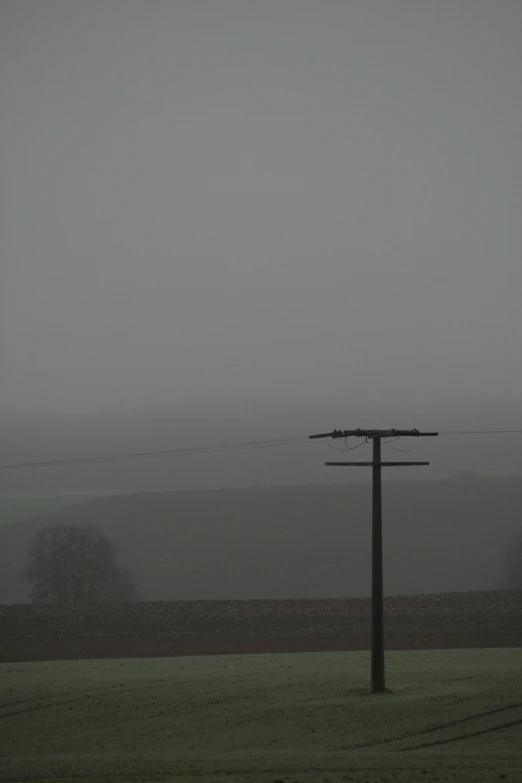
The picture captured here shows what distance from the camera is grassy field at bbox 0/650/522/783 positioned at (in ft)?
45.8

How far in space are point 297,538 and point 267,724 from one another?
104 metres

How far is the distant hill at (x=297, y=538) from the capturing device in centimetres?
9475

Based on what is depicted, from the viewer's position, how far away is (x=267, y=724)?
17234mm

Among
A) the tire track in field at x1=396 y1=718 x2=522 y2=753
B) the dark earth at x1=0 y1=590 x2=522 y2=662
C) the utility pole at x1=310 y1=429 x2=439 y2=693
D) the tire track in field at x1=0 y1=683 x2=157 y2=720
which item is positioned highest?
the utility pole at x1=310 y1=429 x2=439 y2=693

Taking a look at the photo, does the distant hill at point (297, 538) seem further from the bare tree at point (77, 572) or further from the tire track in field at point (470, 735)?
the tire track in field at point (470, 735)

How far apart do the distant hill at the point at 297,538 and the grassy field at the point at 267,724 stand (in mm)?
65079

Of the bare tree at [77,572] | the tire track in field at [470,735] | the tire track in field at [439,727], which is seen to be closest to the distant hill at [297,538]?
the bare tree at [77,572]

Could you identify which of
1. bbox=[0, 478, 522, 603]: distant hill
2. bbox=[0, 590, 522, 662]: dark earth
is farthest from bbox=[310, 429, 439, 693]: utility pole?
bbox=[0, 478, 522, 603]: distant hill

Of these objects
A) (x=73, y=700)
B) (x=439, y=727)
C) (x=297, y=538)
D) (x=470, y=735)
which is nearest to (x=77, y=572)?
(x=73, y=700)

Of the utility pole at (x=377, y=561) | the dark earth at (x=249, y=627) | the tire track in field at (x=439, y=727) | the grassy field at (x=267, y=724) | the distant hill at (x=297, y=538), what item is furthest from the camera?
the distant hill at (x=297, y=538)

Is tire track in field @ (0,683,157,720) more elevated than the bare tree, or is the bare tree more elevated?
tire track in field @ (0,683,157,720)

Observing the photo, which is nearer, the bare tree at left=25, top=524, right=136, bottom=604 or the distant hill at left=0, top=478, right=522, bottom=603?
the bare tree at left=25, top=524, right=136, bottom=604

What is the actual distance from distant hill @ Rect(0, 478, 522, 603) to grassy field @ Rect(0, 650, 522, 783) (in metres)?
65.1

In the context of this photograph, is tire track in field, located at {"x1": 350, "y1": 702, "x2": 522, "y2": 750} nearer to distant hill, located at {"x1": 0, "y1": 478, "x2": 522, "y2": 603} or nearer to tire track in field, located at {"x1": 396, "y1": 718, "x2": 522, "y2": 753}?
tire track in field, located at {"x1": 396, "y1": 718, "x2": 522, "y2": 753}
